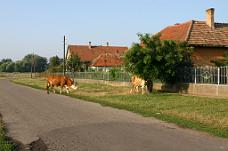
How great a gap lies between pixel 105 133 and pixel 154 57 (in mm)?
17311

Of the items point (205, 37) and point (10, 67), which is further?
point (10, 67)

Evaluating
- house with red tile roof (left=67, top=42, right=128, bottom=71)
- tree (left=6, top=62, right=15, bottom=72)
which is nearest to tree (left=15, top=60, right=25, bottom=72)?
tree (left=6, top=62, right=15, bottom=72)

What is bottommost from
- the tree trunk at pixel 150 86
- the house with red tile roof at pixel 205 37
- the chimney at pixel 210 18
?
the tree trunk at pixel 150 86

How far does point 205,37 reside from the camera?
3800cm

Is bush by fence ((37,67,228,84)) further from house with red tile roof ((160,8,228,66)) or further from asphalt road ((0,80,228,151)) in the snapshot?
asphalt road ((0,80,228,151))

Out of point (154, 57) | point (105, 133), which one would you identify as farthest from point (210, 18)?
point (105, 133)

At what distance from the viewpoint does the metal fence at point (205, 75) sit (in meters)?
26.7

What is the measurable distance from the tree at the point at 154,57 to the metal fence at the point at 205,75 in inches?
27.9

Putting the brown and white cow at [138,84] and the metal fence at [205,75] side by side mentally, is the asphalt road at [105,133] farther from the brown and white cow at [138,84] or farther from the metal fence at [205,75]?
the brown and white cow at [138,84]

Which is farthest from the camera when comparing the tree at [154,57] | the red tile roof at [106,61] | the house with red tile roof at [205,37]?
the red tile roof at [106,61]

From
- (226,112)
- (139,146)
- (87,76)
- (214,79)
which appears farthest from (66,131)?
(87,76)

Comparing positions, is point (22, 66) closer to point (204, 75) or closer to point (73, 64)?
point (73, 64)

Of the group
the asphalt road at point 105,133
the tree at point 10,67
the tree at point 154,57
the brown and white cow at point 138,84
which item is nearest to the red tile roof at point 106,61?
the brown and white cow at point 138,84

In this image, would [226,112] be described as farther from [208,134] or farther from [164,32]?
[164,32]
